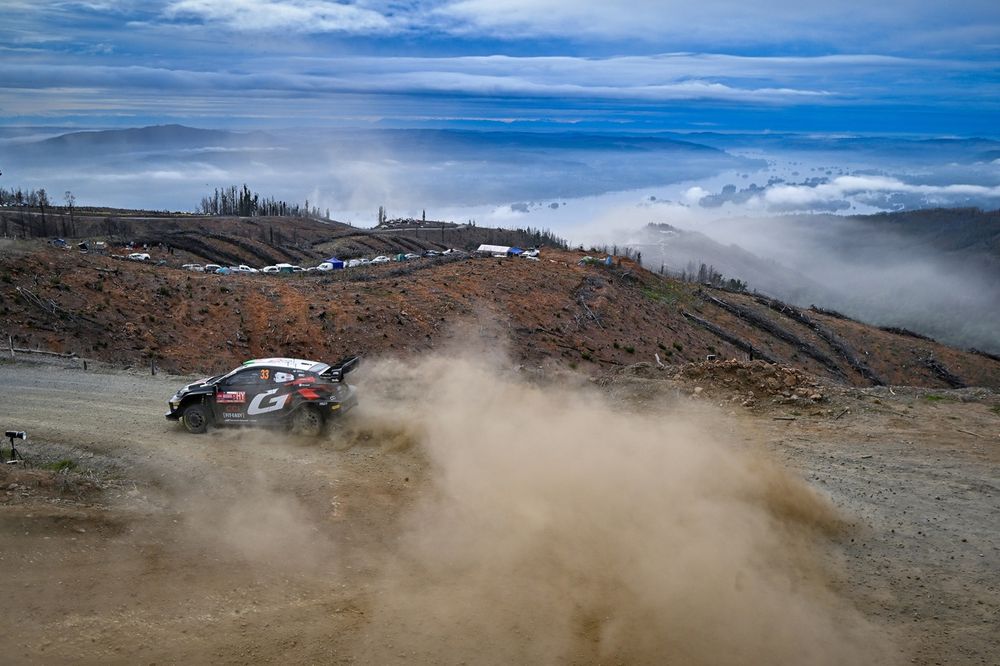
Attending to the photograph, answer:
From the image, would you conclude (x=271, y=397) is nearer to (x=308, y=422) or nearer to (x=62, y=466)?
(x=308, y=422)

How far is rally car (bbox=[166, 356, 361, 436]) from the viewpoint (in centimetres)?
1605

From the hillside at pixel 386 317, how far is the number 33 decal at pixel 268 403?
987cm

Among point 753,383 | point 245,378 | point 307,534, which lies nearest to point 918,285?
point 753,383

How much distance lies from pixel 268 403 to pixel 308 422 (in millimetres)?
994

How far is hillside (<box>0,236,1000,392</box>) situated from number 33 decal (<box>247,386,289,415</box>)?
9870 millimetres

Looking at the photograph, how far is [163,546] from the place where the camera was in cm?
1171

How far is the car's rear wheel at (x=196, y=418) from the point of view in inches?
640

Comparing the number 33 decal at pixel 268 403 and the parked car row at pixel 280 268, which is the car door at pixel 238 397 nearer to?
the number 33 decal at pixel 268 403

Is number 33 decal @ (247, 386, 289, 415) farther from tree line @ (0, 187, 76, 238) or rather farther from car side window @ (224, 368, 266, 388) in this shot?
tree line @ (0, 187, 76, 238)

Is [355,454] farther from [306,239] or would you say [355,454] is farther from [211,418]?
[306,239]

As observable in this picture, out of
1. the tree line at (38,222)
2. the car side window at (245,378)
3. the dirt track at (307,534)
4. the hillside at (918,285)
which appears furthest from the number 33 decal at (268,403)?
the hillside at (918,285)

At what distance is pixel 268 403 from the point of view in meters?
16.1

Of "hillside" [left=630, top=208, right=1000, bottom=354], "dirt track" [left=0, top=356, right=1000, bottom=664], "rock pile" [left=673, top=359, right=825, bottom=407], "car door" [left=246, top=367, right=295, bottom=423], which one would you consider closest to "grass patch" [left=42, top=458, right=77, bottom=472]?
"dirt track" [left=0, top=356, right=1000, bottom=664]

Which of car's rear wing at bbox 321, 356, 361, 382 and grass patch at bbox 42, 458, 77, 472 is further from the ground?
car's rear wing at bbox 321, 356, 361, 382
